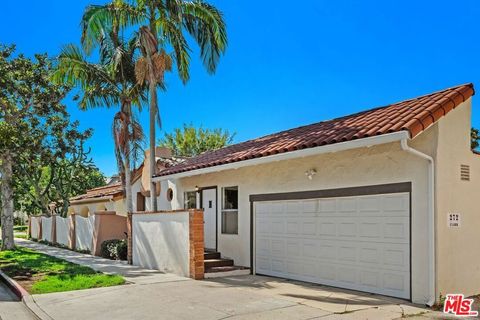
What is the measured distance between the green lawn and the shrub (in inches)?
66.9

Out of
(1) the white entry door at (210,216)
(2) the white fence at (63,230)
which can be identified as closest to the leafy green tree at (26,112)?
(2) the white fence at (63,230)

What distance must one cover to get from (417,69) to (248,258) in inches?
462

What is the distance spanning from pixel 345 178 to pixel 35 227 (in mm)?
27558

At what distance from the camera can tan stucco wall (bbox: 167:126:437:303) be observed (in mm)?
9109

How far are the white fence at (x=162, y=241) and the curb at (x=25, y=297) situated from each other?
12.6ft

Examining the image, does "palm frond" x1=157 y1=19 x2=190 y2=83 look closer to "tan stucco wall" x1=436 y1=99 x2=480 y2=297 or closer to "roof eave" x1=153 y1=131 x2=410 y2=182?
"roof eave" x1=153 y1=131 x2=410 y2=182

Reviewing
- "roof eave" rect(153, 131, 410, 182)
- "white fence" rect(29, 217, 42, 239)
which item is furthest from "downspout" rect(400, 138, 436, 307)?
"white fence" rect(29, 217, 42, 239)

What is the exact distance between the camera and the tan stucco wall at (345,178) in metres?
9.11

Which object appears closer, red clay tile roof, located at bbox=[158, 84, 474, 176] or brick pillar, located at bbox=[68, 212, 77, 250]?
red clay tile roof, located at bbox=[158, 84, 474, 176]

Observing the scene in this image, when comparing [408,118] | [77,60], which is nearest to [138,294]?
[408,118]

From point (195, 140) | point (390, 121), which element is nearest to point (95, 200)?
point (195, 140)

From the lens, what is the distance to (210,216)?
15641 millimetres

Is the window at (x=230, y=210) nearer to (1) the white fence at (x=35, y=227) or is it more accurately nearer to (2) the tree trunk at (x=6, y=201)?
(2) the tree trunk at (x=6, y=201)

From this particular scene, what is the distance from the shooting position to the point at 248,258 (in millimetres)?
13680
